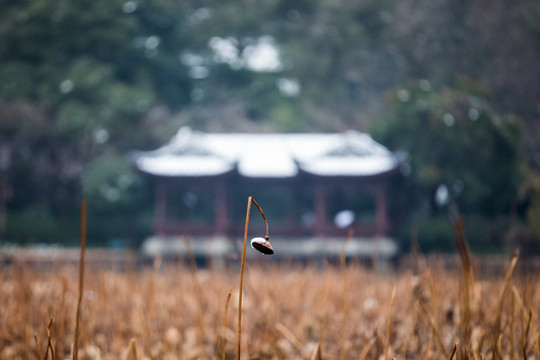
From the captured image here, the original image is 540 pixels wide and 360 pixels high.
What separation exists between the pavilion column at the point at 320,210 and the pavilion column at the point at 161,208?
3158 mm

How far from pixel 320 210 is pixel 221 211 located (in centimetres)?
209

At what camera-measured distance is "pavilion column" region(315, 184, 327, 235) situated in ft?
33.0

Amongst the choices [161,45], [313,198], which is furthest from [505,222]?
[161,45]

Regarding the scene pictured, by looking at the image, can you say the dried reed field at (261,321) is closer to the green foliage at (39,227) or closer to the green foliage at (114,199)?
the green foliage at (114,199)

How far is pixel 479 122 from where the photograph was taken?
917 cm

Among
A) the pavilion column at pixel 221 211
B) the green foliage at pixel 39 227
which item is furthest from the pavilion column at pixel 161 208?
the green foliage at pixel 39 227

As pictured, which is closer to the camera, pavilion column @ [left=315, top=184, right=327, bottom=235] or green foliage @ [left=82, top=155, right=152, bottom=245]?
pavilion column @ [left=315, top=184, right=327, bottom=235]

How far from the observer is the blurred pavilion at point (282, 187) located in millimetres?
9852

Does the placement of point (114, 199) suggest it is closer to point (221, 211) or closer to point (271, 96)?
point (221, 211)

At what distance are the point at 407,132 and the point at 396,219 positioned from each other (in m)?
1.93

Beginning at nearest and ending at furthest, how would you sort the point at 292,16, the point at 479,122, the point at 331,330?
the point at 331,330 → the point at 479,122 → the point at 292,16

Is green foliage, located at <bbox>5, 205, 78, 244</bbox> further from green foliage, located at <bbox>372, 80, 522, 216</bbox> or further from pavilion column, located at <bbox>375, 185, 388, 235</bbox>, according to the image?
green foliage, located at <bbox>372, 80, 522, 216</bbox>

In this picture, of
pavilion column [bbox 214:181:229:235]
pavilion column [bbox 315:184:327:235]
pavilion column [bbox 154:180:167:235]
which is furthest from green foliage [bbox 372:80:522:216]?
pavilion column [bbox 154:180:167:235]

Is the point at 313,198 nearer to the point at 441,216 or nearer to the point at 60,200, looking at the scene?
the point at 441,216
